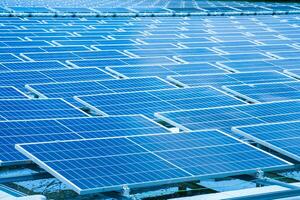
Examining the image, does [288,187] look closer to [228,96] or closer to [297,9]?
[228,96]

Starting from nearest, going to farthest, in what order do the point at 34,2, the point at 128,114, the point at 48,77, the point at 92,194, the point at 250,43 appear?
the point at 92,194, the point at 128,114, the point at 48,77, the point at 250,43, the point at 34,2

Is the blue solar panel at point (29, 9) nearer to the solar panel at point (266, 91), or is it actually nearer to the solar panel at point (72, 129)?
the solar panel at point (266, 91)

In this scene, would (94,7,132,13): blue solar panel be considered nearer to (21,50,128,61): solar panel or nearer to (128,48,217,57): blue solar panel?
(128,48,217,57): blue solar panel

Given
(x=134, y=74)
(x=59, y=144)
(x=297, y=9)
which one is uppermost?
(x=59, y=144)

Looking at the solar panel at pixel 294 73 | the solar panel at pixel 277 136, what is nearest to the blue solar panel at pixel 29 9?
the solar panel at pixel 294 73

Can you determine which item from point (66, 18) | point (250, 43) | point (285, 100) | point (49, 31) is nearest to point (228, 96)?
point (285, 100)

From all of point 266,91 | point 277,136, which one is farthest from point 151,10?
point 277,136
